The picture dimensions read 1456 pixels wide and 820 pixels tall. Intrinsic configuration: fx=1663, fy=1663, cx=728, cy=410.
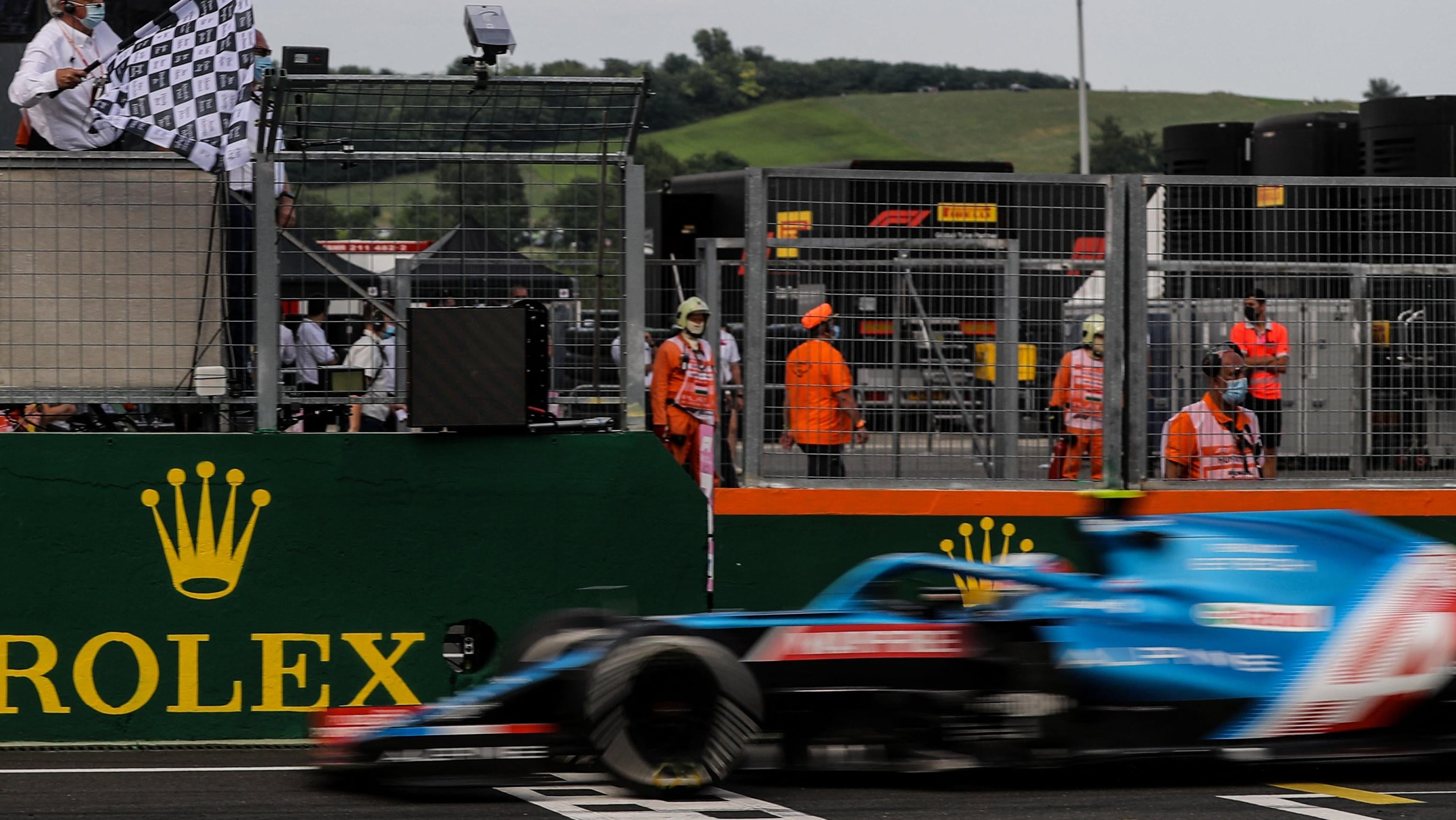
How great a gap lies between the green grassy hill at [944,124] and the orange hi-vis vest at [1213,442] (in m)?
92.4

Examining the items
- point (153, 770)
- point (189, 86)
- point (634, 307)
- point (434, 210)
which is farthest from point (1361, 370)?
point (153, 770)

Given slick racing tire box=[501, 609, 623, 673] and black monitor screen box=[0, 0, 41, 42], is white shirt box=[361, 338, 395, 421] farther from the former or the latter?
black monitor screen box=[0, 0, 41, 42]

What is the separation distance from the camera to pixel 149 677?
7.78m

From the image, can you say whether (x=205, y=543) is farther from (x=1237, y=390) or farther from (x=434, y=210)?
(x=1237, y=390)

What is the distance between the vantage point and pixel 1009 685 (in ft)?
20.8

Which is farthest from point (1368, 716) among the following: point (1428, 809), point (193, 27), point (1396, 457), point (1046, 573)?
point (193, 27)

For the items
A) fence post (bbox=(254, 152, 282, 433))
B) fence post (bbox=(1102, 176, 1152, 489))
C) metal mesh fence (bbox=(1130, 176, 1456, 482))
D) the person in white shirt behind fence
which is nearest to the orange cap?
fence post (bbox=(1102, 176, 1152, 489))

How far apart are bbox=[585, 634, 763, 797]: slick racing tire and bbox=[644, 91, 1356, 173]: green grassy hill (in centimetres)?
9535

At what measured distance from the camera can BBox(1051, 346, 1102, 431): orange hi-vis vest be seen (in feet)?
28.7

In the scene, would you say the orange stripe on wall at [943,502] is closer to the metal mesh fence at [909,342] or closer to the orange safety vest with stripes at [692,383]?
the metal mesh fence at [909,342]

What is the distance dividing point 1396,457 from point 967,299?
255 cm

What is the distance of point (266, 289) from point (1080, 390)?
4.19 metres

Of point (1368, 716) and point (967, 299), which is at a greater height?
point (967, 299)

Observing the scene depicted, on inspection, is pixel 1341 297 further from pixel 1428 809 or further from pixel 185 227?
pixel 185 227
